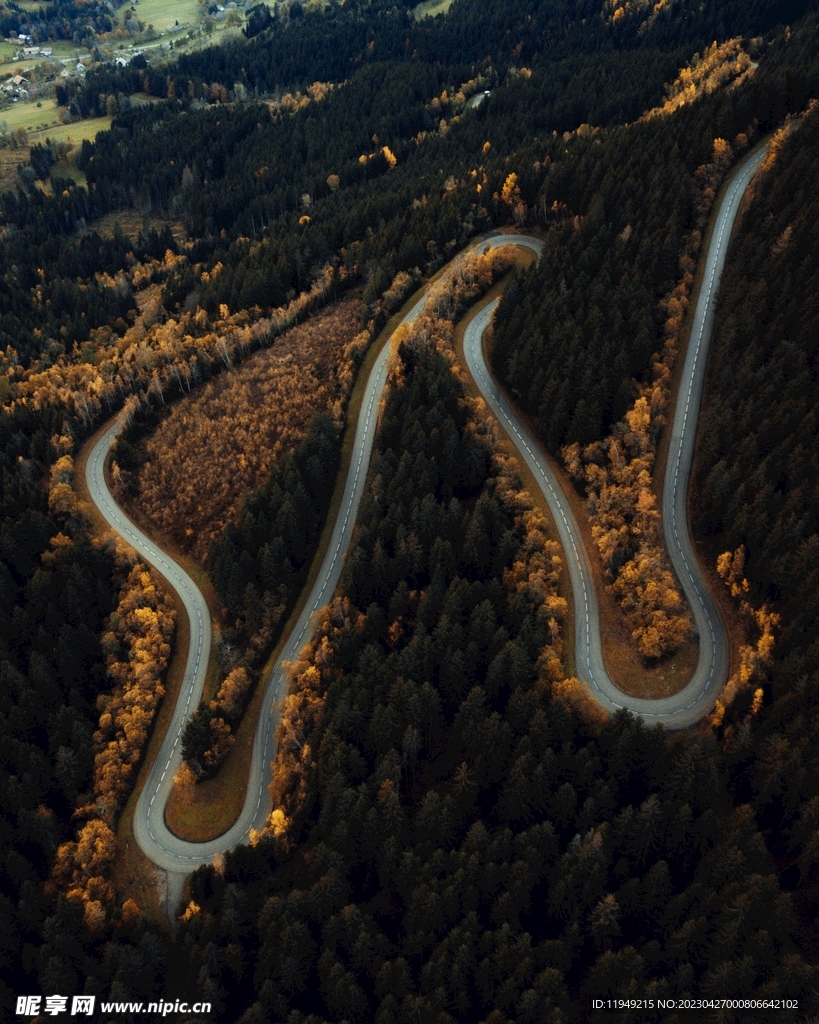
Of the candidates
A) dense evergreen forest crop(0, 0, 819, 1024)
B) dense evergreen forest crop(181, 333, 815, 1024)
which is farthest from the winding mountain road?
dense evergreen forest crop(181, 333, 815, 1024)

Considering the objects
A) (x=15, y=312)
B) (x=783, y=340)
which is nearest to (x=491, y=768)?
(x=783, y=340)

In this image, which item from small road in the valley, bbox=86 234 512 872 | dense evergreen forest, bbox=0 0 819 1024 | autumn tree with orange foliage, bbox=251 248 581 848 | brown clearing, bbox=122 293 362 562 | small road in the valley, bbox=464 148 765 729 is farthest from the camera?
brown clearing, bbox=122 293 362 562

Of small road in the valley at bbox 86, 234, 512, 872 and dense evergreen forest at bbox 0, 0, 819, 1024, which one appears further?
small road in the valley at bbox 86, 234, 512, 872

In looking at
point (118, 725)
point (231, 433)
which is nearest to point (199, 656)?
point (118, 725)

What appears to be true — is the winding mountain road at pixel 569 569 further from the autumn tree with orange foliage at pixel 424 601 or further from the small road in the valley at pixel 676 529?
the autumn tree with orange foliage at pixel 424 601

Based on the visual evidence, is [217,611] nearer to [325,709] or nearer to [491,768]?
[325,709]

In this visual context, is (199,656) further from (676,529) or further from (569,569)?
(676,529)

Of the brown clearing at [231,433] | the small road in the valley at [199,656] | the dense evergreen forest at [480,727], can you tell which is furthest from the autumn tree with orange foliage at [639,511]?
the brown clearing at [231,433]

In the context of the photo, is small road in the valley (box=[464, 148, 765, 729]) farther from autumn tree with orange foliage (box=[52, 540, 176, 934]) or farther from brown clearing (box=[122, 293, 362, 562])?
autumn tree with orange foliage (box=[52, 540, 176, 934])
